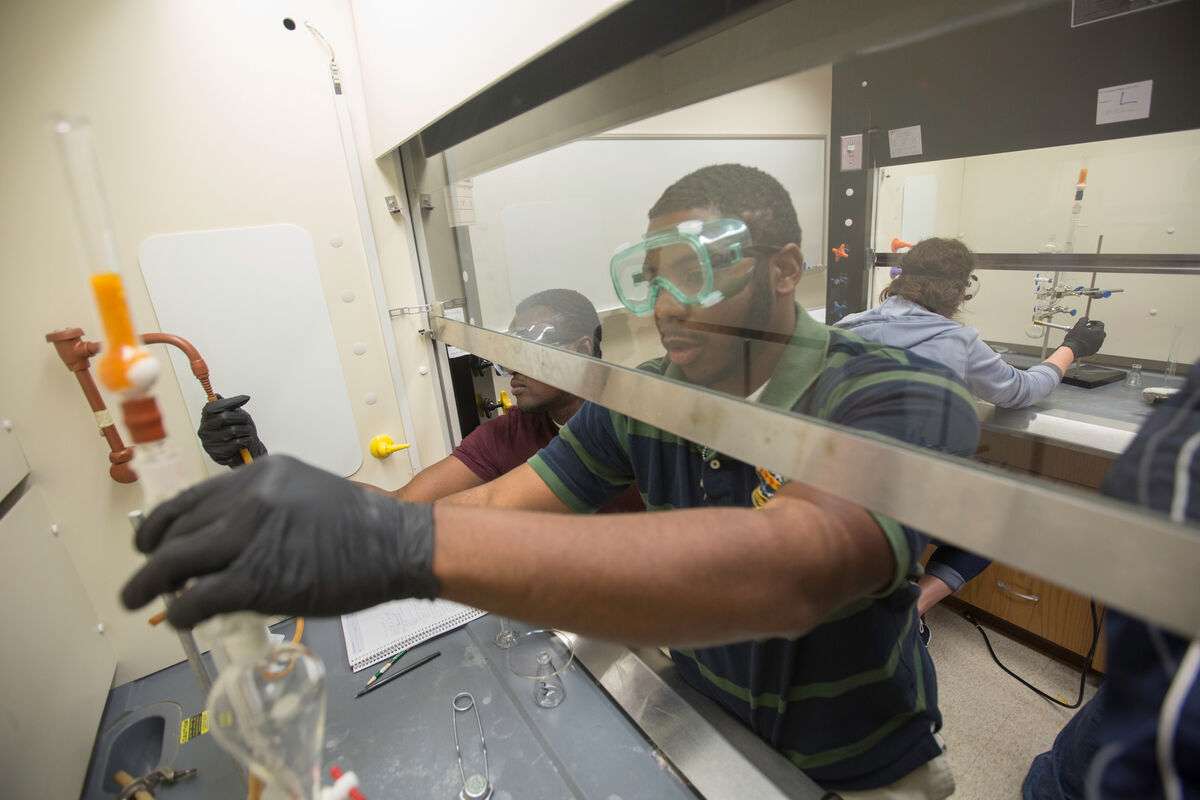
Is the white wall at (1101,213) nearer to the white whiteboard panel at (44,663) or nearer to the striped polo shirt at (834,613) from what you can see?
the striped polo shirt at (834,613)

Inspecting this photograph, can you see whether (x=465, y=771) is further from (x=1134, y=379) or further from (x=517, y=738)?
(x=1134, y=379)

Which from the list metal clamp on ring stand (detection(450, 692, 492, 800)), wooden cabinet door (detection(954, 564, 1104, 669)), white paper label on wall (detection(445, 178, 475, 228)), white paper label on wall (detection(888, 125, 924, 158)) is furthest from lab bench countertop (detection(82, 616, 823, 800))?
wooden cabinet door (detection(954, 564, 1104, 669))

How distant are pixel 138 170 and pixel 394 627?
3.78 ft

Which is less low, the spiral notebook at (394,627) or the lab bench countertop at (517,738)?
the spiral notebook at (394,627)

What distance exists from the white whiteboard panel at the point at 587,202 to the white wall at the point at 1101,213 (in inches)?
29.5

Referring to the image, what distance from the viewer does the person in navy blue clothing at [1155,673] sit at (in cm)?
30

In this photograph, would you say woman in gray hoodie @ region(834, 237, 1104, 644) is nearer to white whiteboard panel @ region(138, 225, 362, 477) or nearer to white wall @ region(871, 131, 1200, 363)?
white wall @ region(871, 131, 1200, 363)

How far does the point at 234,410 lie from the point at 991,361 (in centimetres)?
187

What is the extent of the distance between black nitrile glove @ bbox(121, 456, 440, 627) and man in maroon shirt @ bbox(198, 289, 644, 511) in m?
0.58

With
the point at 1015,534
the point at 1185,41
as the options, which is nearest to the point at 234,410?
the point at 1015,534

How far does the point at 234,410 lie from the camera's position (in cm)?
124

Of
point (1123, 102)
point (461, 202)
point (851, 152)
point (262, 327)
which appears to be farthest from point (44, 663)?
point (1123, 102)

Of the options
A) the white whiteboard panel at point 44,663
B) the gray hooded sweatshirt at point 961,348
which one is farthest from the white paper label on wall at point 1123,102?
the white whiteboard panel at point 44,663

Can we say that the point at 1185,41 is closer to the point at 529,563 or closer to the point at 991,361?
the point at 991,361
